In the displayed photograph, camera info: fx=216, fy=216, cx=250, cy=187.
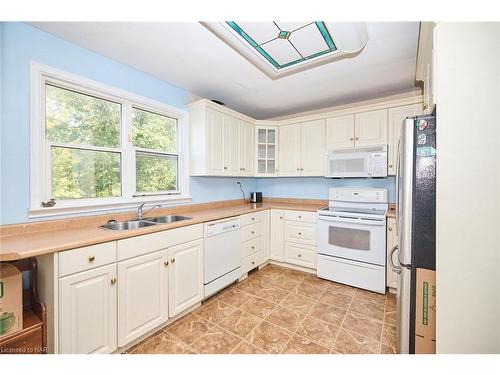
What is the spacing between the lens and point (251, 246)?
2889mm

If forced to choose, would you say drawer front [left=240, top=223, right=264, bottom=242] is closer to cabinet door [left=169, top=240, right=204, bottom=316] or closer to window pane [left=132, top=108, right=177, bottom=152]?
cabinet door [left=169, top=240, right=204, bottom=316]

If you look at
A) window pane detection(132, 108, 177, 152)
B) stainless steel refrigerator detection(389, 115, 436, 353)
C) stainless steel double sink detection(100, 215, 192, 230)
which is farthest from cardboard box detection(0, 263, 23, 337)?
stainless steel refrigerator detection(389, 115, 436, 353)

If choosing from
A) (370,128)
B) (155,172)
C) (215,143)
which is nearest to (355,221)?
(370,128)

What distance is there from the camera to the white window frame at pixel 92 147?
5.19ft

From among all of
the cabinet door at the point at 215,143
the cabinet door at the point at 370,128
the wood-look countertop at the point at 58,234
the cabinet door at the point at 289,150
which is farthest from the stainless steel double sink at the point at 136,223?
the cabinet door at the point at 370,128

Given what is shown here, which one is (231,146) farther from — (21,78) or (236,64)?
(21,78)

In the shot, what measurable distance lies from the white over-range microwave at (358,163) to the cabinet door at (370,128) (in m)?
0.10

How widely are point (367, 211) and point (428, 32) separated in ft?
6.20

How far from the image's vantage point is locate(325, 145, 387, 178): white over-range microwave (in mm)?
2637

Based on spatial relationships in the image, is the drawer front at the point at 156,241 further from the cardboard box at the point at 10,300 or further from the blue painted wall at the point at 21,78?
the blue painted wall at the point at 21,78

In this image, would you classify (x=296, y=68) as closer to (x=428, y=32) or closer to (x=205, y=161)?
(x=428, y=32)

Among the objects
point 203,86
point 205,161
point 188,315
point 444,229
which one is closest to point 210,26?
point 203,86

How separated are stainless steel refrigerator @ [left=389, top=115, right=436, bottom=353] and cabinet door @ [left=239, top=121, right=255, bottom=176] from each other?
218cm

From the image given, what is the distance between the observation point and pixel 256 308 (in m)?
2.15
